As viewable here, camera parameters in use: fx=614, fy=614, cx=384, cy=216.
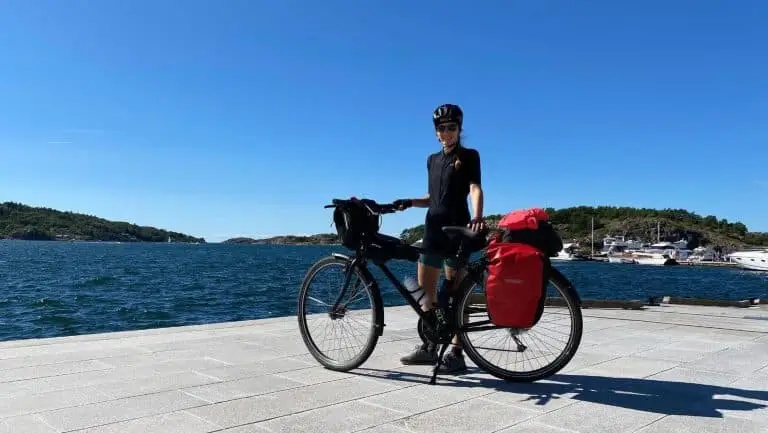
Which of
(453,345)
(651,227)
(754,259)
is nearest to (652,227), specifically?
(651,227)

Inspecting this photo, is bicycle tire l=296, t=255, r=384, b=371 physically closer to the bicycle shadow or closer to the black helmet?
the bicycle shadow

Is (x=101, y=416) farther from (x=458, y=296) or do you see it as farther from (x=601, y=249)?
(x=601, y=249)

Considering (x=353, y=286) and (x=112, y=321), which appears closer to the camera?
(x=353, y=286)

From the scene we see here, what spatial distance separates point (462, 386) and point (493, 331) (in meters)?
0.47

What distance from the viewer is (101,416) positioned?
3621mm

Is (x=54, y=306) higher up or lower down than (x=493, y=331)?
lower down

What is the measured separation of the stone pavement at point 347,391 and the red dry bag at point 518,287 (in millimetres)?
552

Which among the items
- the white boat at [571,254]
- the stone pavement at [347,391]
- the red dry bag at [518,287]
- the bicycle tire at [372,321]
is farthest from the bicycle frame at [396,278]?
the white boat at [571,254]

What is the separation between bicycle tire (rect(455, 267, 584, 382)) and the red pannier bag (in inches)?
6.8

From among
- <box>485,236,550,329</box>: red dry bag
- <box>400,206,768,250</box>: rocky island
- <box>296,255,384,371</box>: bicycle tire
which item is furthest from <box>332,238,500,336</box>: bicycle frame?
<box>400,206,768,250</box>: rocky island

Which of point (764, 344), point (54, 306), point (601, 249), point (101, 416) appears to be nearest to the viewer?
point (101, 416)

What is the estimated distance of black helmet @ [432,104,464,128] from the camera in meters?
4.81

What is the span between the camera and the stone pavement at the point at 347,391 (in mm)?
3502

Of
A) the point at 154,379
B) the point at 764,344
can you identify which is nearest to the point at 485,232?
the point at 154,379
